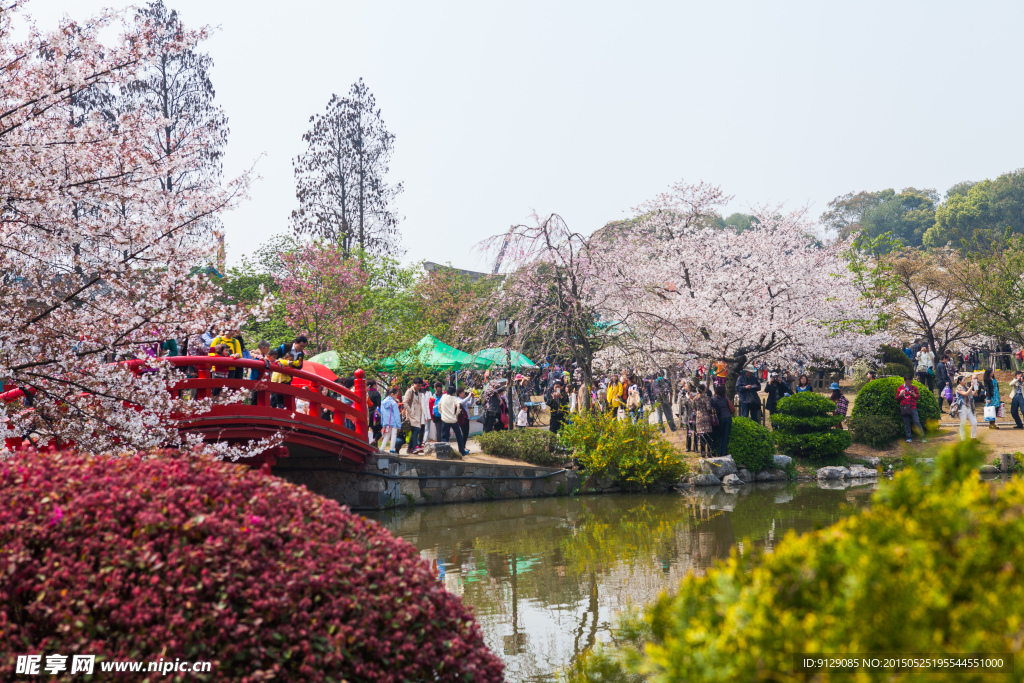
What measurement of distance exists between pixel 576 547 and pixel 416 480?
4.98m

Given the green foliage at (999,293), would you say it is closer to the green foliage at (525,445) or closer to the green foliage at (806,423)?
the green foliage at (806,423)

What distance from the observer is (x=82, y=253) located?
6.94m

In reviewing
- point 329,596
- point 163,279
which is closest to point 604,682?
point 329,596

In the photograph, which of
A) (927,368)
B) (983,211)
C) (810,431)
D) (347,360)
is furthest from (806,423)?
(983,211)

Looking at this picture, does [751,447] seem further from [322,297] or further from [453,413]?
[322,297]

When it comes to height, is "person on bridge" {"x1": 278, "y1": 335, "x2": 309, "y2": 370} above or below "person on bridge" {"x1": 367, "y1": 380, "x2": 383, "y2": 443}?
above

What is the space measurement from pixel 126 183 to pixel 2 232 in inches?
43.5

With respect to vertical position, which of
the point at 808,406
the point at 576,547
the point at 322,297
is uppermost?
the point at 322,297

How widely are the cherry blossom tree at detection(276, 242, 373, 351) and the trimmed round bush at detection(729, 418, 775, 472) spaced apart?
497 inches

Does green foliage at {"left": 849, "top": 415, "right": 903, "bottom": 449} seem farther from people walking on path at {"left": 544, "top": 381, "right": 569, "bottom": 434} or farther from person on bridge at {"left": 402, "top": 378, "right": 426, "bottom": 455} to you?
person on bridge at {"left": 402, "top": 378, "right": 426, "bottom": 455}

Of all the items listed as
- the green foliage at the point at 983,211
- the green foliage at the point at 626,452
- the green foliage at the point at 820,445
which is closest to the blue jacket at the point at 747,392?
the green foliage at the point at 820,445

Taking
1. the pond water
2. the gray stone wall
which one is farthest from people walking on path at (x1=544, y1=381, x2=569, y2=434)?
the pond water

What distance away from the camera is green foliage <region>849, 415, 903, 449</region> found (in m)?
18.1

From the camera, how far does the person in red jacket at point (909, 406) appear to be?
58.8 ft
